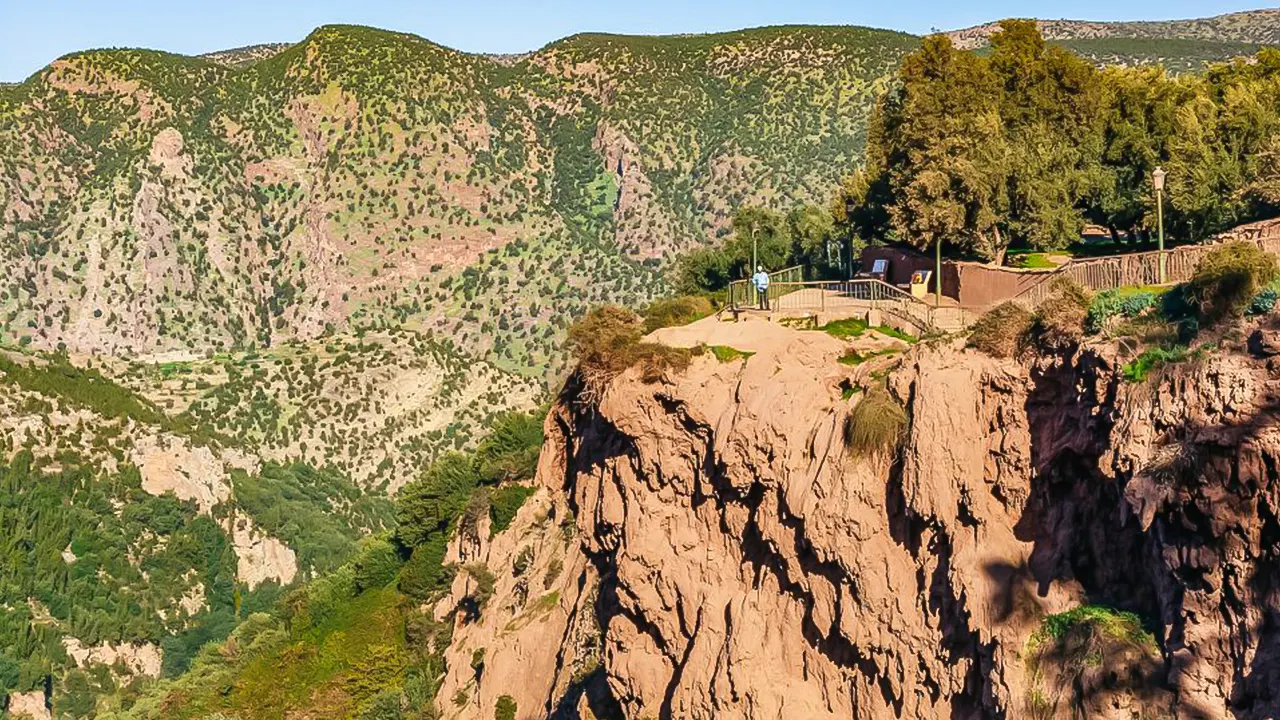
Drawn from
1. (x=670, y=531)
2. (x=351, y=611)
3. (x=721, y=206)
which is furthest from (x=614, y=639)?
(x=721, y=206)

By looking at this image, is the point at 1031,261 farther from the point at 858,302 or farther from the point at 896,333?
the point at 896,333

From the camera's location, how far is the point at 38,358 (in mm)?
122812

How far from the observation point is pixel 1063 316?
23.1 metres

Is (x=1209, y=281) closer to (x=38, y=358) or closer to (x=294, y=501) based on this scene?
(x=294, y=501)

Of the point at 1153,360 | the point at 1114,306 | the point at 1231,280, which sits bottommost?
the point at 1153,360

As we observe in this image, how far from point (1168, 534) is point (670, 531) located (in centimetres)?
1255

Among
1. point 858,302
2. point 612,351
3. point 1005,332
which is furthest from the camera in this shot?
point 858,302

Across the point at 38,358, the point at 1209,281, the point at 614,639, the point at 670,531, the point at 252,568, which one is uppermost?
the point at 1209,281

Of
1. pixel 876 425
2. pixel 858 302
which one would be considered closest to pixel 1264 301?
pixel 876 425

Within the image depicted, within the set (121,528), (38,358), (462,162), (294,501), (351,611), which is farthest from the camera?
(462,162)

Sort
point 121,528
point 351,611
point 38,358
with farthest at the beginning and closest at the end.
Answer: point 38,358 < point 121,528 < point 351,611

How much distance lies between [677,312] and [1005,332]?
1882 centimetres

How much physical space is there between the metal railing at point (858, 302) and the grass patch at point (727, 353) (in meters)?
3.07

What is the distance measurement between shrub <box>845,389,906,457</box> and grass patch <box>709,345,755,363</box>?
5592 mm
